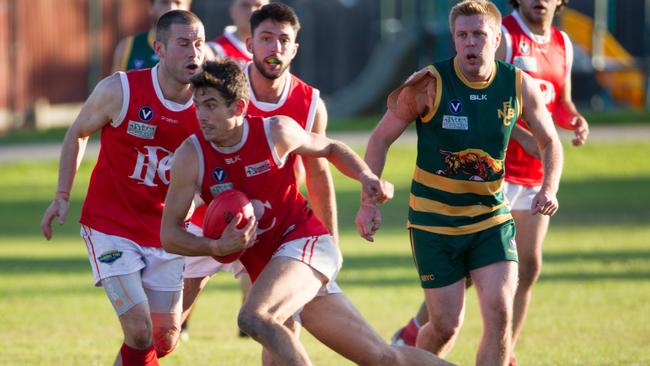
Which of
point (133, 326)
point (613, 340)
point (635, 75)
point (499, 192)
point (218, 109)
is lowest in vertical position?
point (635, 75)

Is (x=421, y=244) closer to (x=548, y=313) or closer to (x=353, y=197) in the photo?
(x=548, y=313)

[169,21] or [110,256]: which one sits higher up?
[169,21]

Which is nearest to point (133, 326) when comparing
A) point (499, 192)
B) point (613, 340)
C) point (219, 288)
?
point (499, 192)

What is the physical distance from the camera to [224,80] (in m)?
5.82

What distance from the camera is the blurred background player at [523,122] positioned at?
304 inches

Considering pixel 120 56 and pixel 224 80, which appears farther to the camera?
pixel 120 56

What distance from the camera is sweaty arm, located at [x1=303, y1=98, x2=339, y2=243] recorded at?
698 cm

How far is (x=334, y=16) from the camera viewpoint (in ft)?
122

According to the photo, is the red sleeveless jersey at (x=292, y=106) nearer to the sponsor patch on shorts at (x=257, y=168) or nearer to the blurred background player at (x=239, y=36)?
the sponsor patch on shorts at (x=257, y=168)

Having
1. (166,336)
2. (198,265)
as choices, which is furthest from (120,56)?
(166,336)

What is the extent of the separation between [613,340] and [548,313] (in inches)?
59.1

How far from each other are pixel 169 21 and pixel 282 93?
87cm

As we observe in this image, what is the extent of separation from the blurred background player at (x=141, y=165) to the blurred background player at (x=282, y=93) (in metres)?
0.38

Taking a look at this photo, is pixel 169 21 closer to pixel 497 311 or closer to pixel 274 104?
pixel 274 104
